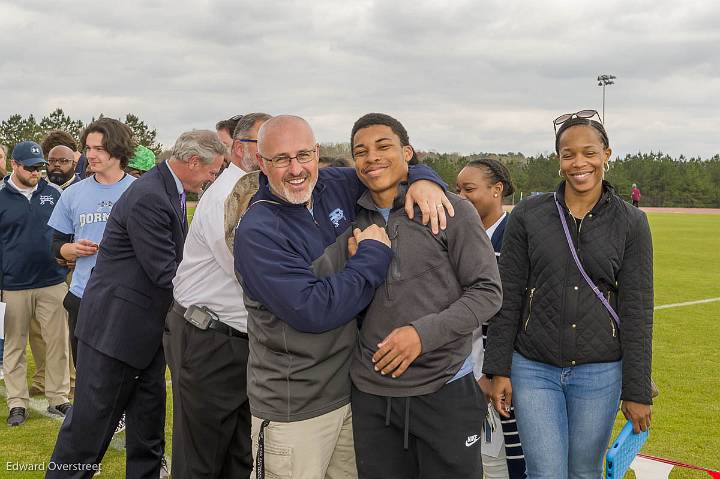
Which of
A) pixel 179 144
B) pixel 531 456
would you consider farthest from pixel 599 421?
pixel 179 144

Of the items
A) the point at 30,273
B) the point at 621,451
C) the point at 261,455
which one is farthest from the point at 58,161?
the point at 621,451

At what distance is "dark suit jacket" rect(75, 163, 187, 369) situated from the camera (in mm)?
3955

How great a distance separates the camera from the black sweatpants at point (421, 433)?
2.72 m

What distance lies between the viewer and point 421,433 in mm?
2732

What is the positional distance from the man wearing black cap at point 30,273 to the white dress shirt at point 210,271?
10.1 ft

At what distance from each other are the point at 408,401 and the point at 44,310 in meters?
4.74

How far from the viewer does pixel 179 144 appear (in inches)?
167

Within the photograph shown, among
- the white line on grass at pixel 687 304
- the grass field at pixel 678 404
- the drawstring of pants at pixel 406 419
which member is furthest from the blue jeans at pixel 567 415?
the white line on grass at pixel 687 304

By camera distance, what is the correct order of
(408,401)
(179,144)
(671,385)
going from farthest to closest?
(671,385)
(179,144)
(408,401)

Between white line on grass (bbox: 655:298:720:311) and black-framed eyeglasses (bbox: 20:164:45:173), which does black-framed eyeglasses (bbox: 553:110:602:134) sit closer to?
black-framed eyeglasses (bbox: 20:164:45:173)

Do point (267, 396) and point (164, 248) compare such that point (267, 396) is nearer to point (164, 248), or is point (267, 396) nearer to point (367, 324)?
point (367, 324)

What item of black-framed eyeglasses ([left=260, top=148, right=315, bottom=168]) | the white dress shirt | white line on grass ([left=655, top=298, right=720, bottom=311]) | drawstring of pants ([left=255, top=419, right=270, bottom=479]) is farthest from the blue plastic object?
white line on grass ([left=655, top=298, right=720, bottom=311])

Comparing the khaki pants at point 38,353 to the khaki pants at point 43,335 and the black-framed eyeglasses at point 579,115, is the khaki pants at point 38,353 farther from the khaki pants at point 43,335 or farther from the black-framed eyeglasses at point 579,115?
the black-framed eyeglasses at point 579,115

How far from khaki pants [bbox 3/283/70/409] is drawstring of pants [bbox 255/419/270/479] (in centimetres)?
409
